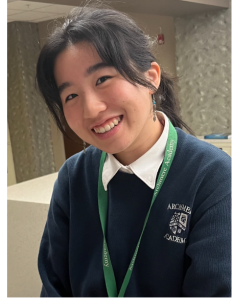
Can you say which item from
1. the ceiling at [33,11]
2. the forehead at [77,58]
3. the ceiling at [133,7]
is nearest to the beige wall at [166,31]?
the ceiling at [133,7]

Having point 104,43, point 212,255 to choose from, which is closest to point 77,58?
point 104,43

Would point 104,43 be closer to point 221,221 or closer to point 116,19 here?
point 116,19

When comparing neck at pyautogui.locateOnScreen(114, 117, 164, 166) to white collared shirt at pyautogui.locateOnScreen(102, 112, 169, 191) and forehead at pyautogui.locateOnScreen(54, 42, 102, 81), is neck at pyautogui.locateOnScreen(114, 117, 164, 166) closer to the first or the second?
white collared shirt at pyautogui.locateOnScreen(102, 112, 169, 191)

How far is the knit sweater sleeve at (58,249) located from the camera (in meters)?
1.21

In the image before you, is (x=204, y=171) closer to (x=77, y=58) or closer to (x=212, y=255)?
(x=212, y=255)

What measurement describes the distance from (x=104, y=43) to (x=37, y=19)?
18.6ft

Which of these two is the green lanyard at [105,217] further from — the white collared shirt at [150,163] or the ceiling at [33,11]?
the ceiling at [33,11]

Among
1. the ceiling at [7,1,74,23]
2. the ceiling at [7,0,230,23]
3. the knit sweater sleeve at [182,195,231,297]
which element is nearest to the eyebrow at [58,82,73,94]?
the knit sweater sleeve at [182,195,231,297]

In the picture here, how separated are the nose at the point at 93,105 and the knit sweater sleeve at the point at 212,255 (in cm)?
36

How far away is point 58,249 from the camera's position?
121cm

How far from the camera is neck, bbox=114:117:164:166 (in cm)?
106

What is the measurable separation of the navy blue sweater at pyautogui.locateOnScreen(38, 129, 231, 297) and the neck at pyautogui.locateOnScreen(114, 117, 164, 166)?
0.17ft

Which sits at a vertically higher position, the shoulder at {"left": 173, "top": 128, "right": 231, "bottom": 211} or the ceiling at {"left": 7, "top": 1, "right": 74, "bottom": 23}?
the ceiling at {"left": 7, "top": 1, "right": 74, "bottom": 23}

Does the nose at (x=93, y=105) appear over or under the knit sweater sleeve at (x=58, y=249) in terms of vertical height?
over
